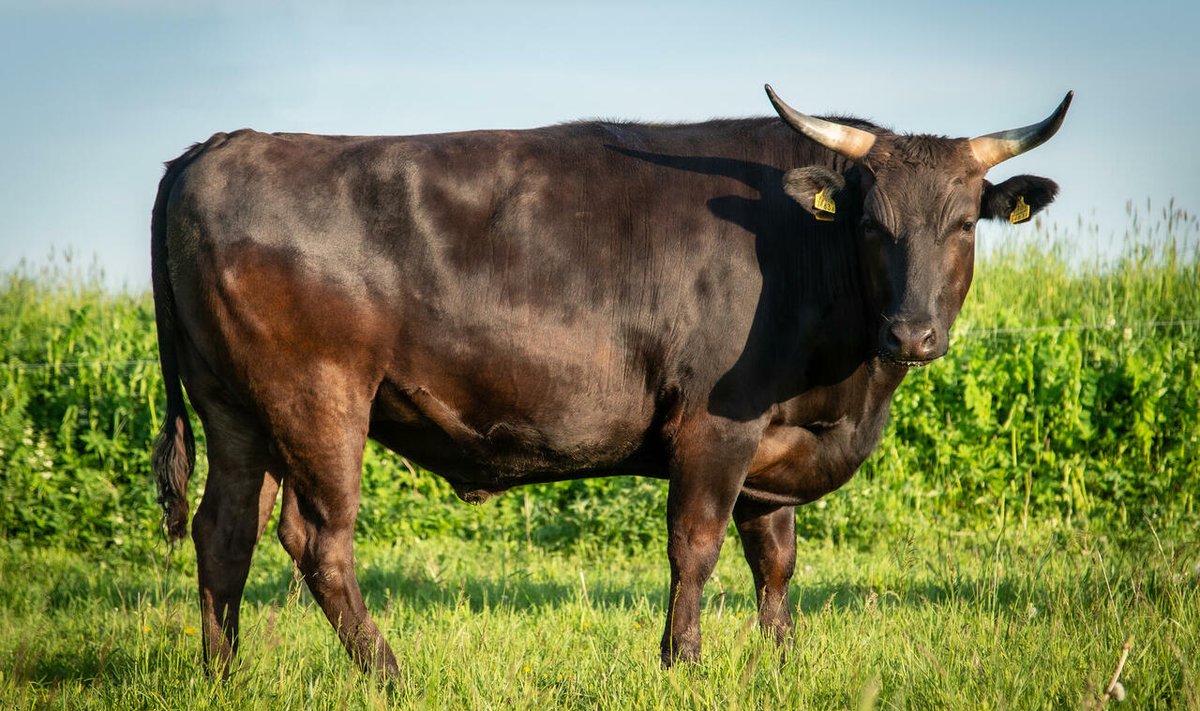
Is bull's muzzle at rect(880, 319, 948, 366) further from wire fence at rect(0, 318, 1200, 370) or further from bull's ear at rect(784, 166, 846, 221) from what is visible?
wire fence at rect(0, 318, 1200, 370)

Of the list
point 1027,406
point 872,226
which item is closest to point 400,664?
point 872,226

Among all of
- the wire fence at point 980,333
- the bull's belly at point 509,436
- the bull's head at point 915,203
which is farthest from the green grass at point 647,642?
the wire fence at point 980,333

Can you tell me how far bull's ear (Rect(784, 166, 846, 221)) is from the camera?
4832 millimetres

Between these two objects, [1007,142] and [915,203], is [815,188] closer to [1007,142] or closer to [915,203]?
[915,203]

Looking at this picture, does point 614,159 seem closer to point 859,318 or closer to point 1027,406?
point 859,318

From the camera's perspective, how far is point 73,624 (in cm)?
605

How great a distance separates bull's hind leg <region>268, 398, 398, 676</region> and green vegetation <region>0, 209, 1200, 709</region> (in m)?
0.16

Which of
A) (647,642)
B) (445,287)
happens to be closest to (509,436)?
(445,287)

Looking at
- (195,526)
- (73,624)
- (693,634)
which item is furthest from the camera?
(73,624)

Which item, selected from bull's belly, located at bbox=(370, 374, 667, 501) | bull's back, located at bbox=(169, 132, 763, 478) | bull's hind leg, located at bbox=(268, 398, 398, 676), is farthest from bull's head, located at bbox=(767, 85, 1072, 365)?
bull's hind leg, located at bbox=(268, 398, 398, 676)

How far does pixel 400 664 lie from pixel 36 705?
4.90 feet

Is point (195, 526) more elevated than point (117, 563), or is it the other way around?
point (195, 526)

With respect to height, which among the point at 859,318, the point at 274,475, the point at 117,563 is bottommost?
the point at 117,563

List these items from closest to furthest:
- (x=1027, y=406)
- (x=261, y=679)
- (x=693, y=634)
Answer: (x=261, y=679) → (x=693, y=634) → (x=1027, y=406)
